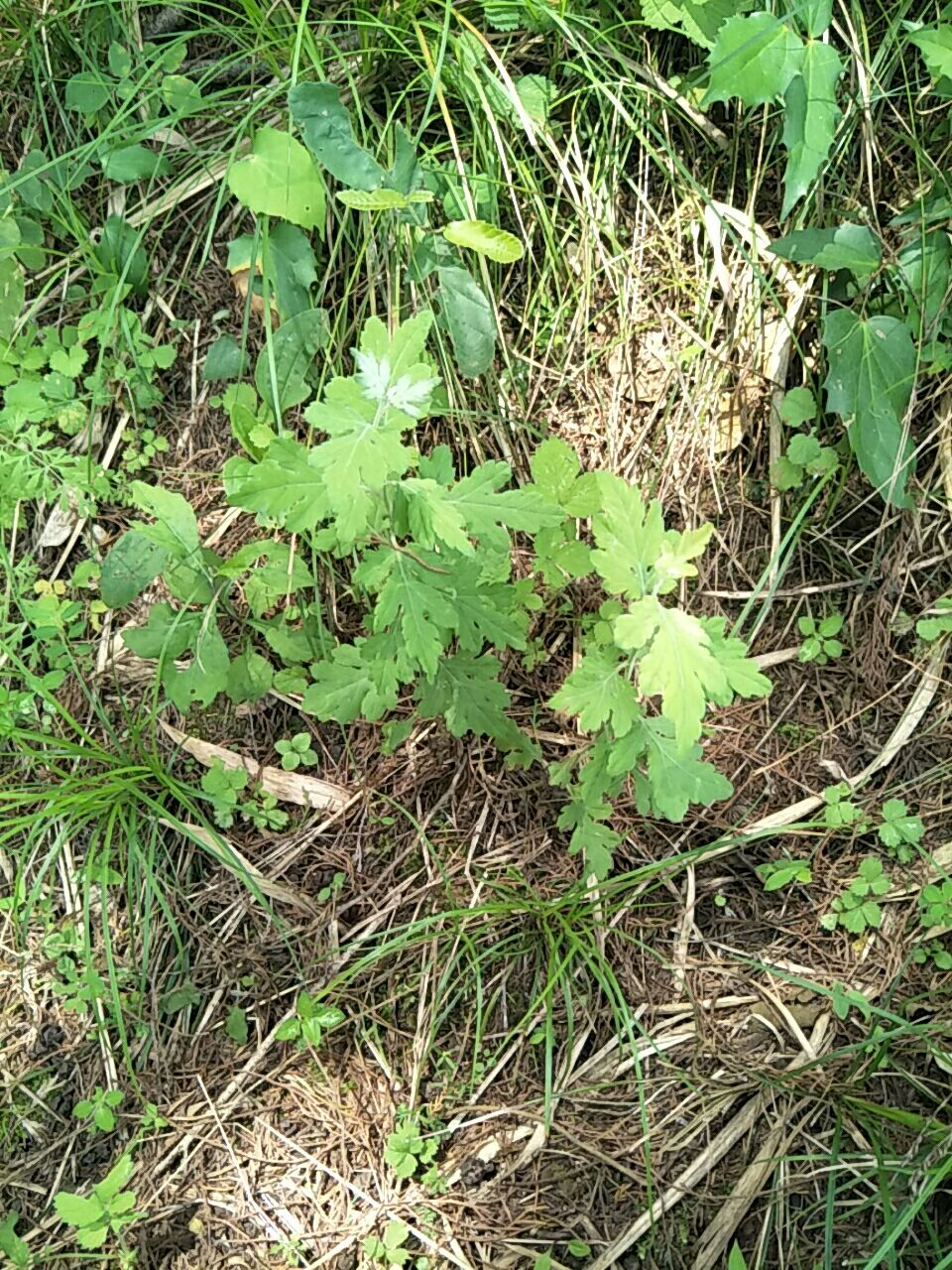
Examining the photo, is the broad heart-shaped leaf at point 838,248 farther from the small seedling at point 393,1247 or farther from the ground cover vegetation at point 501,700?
the small seedling at point 393,1247

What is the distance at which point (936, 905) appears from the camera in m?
1.91

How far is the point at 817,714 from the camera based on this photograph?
205 centimetres

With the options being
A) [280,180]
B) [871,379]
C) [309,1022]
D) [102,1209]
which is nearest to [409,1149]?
[309,1022]

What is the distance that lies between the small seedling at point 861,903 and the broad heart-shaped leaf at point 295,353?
1.45m

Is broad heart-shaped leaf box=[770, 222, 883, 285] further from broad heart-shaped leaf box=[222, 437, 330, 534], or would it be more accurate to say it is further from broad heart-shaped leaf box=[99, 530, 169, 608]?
broad heart-shaped leaf box=[99, 530, 169, 608]

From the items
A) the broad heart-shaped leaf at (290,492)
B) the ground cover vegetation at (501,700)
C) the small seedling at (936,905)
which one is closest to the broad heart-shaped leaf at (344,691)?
the ground cover vegetation at (501,700)

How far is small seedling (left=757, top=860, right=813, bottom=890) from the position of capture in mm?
1952

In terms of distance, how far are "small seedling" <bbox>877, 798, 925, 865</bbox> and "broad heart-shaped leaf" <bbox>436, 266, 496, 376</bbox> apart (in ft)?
3.88

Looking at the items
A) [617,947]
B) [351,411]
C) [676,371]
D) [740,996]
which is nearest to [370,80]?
[676,371]

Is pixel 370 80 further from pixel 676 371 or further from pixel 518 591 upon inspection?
pixel 518 591

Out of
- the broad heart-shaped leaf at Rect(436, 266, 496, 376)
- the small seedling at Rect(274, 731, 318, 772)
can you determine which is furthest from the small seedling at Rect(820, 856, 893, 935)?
the broad heart-shaped leaf at Rect(436, 266, 496, 376)

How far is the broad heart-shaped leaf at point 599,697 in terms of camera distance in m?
1.64

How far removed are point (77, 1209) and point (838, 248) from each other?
2228 millimetres

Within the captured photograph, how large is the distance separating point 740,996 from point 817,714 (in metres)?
0.58
